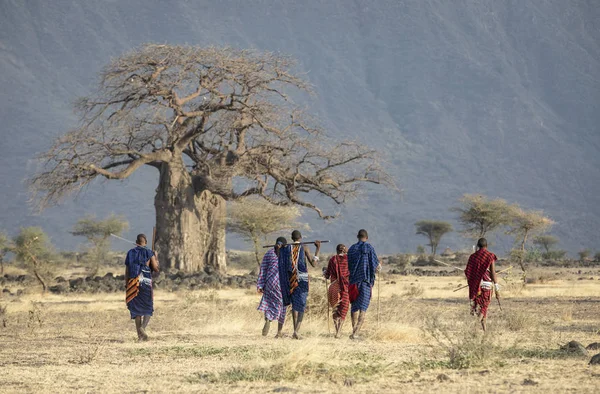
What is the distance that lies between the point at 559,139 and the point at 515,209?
3487 inches

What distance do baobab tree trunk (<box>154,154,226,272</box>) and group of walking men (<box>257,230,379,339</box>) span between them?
1912 cm

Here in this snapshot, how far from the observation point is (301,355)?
11594mm

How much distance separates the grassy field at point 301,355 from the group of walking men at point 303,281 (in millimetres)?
480

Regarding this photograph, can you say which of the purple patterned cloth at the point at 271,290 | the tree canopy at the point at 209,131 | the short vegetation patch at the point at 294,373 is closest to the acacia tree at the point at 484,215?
the tree canopy at the point at 209,131

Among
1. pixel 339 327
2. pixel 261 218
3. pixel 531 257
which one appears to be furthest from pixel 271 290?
pixel 531 257

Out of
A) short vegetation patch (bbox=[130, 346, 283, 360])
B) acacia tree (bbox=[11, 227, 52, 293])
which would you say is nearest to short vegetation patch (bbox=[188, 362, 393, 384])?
short vegetation patch (bbox=[130, 346, 283, 360])

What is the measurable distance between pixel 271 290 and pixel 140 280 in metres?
1.93

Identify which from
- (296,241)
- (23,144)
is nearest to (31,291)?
(296,241)

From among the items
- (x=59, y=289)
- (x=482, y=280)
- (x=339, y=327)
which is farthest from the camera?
(x=59, y=289)

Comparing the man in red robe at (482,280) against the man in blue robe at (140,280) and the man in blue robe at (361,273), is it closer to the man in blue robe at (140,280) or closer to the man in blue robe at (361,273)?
the man in blue robe at (361,273)

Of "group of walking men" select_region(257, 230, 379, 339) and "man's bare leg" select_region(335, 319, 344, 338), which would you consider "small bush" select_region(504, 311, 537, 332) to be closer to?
"group of walking men" select_region(257, 230, 379, 339)

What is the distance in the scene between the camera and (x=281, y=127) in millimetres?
35188

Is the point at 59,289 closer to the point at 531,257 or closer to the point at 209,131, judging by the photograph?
the point at 209,131

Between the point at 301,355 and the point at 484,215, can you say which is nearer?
the point at 301,355
